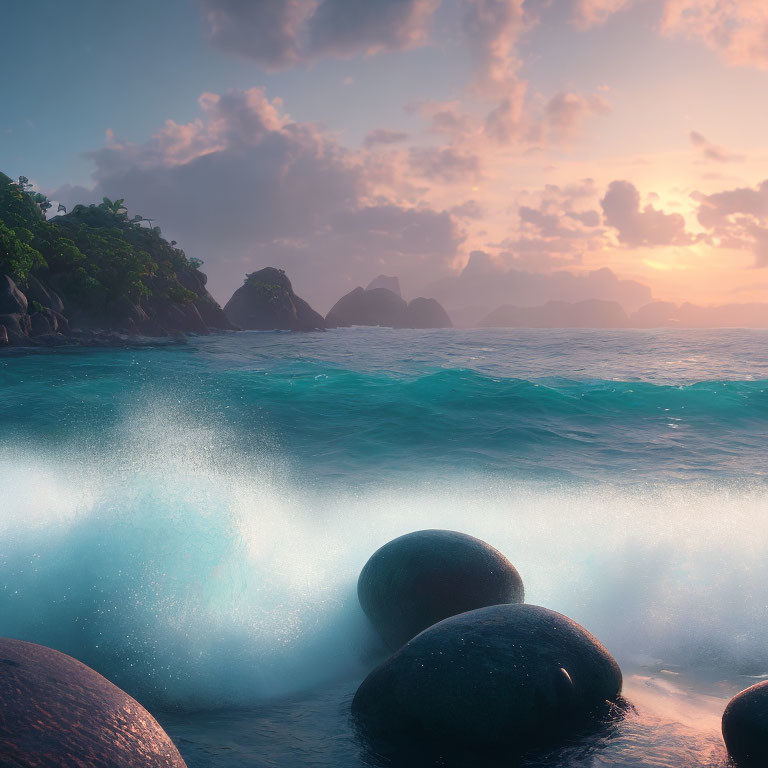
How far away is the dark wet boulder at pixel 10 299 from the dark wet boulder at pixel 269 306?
3155 inches

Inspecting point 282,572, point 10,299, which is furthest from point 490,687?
point 10,299

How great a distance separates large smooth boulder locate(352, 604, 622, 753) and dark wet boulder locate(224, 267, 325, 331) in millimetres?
116379

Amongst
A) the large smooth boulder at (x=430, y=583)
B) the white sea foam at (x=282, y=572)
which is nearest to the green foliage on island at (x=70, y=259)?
the white sea foam at (x=282, y=572)

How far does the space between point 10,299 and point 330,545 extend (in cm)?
3680

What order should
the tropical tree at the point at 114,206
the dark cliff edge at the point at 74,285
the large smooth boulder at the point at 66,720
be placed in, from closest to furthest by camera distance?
1. the large smooth boulder at the point at 66,720
2. the dark cliff edge at the point at 74,285
3. the tropical tree at the point at 114,206

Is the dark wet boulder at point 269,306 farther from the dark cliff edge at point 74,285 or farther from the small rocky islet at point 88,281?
the dark cliff edge at point 74,285

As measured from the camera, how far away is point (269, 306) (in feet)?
395

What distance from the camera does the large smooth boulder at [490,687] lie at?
13.0ft

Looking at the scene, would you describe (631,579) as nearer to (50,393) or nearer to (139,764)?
(139,764)

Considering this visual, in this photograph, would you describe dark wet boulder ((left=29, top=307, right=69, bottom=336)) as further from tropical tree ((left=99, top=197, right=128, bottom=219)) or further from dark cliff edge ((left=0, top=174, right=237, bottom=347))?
tropical tree ((left=99, top=197, right=128, bottom=219))

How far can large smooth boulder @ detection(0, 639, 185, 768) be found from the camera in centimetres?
230

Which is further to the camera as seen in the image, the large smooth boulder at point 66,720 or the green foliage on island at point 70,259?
the green foliage on island at point 70,259

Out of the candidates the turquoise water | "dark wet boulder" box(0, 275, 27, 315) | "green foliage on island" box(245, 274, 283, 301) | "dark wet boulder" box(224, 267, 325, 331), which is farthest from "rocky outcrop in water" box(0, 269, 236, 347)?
"green foliage on island" box(245, 274, 283, 301)

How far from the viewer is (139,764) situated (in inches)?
97.3
